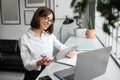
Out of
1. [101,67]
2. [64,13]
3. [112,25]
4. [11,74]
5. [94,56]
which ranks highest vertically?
[64,13]

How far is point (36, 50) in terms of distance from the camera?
6.64 ft

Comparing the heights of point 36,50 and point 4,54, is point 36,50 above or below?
above

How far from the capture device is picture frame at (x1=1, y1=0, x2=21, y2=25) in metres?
4.18

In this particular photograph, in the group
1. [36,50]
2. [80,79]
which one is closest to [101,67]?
[80,79]

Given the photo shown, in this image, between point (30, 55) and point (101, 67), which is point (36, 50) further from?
point (101, 67)

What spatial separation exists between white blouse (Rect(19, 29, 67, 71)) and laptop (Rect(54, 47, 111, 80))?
0.40 meters

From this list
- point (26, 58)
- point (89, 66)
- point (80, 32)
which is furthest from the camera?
point (80, 32)

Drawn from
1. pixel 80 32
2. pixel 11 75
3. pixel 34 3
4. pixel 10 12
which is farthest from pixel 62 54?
pixel 10 12

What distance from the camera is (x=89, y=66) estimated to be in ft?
4.34

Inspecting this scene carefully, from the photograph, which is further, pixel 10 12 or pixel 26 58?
pixel 10 12

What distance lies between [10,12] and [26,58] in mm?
2605

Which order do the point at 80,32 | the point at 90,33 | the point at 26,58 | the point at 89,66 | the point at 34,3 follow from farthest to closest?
the point at 34,3, the point at 80,32, the point at 90,33, the point at 26,58, the point at 89,66

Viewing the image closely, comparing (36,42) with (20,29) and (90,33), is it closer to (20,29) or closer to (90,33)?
(90,33)

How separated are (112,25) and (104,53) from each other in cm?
92
